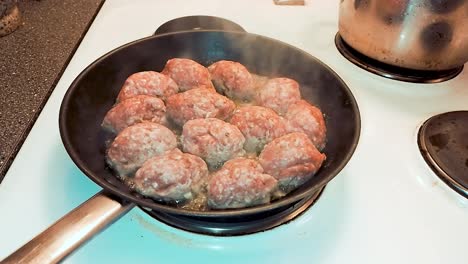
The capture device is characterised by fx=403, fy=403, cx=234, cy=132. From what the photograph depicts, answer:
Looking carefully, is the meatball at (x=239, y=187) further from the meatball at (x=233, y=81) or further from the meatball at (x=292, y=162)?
the meatball at (x=233, y=81)

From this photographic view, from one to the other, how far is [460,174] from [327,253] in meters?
0.33

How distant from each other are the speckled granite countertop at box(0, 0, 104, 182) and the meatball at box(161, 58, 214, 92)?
0.97 feet

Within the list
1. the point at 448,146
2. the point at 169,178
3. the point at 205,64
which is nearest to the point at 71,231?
the point at 169,178

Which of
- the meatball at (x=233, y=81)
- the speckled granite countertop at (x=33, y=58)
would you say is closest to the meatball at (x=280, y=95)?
the meatball at (x=233, y=81)

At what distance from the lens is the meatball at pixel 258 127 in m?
0.76

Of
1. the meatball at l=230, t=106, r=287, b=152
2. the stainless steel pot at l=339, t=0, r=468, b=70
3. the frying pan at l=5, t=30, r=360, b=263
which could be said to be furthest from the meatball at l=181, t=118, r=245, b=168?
the stainless steel pot at l=339, t=0, r=468, b=70

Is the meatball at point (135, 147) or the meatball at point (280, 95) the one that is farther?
the meatball at point (280, 95)

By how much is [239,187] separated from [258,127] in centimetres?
16

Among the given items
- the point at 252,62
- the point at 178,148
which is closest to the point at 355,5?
the point at 252,62

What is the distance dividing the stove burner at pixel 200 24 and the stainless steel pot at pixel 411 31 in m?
0.32

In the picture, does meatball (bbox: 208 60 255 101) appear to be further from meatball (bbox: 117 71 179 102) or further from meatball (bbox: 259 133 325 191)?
meatball (bbox: 259 133 325 191)

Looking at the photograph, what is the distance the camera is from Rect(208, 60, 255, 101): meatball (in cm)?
88

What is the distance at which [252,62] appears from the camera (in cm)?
101

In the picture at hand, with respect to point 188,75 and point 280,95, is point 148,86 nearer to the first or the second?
point 188,75
